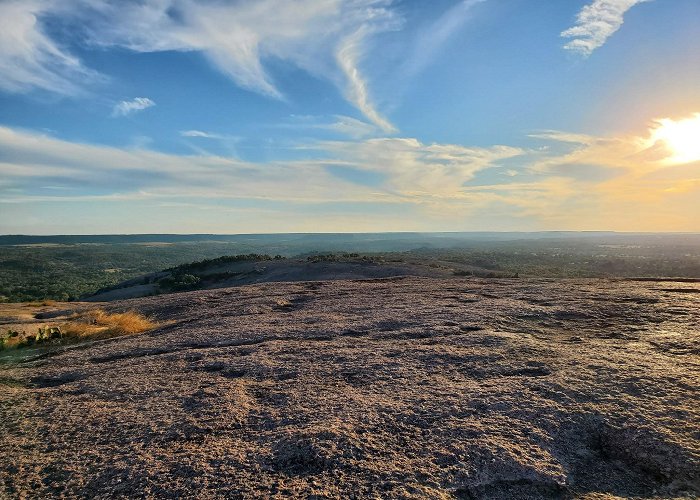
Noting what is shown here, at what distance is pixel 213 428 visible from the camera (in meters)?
4.66

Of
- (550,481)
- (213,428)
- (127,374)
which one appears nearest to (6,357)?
(127,374)

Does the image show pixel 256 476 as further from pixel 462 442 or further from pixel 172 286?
pixel 172 286

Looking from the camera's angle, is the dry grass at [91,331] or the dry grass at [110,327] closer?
the dry grass at [91,331]

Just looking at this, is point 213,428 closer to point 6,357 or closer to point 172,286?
point 6,357

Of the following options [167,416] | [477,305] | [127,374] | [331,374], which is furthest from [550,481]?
[477,305]

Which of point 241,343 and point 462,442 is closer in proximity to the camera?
point 462,442

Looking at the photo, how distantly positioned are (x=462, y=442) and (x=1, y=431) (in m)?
4.89

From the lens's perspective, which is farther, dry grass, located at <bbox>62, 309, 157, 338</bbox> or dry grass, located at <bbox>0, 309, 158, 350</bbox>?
dry grass, located at <bbox>62, 309, 157, 338</bbox>

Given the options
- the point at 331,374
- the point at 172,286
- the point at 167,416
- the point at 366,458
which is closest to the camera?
the point at 366,458

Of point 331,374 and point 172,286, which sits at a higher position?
point 331,374

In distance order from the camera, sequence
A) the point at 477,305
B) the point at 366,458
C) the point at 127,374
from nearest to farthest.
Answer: the point at 366,458 → the point at 127,374 → the point at 477,305

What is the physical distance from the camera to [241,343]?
27.3ft

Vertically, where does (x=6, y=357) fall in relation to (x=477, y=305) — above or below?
below

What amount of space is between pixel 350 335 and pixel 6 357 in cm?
Answer: 682
